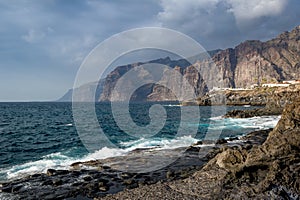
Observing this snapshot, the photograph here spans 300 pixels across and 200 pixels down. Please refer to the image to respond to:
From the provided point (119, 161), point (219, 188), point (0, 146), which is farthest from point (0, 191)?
point (0, 146)

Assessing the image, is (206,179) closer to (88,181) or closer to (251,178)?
(251,178)

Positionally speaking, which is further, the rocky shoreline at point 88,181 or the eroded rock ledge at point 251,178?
the rocky shoreline at point 88,181

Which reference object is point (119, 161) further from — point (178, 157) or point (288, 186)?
point (288, 186)

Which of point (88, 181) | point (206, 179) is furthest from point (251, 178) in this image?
Answer: point (88, 181)

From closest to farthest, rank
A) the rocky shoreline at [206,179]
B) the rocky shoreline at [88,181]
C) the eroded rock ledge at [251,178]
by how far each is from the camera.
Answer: the eroded rock ledge at [251,178] → the rocky shoreline at [206,179] → the rocky shoreline at [88,181]

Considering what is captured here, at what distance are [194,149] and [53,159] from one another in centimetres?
1376

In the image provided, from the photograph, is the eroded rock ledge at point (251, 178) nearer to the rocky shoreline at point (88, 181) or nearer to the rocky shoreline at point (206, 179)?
the rocky shoreline at point (206, 179)

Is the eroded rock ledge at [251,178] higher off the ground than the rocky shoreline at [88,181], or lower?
higher

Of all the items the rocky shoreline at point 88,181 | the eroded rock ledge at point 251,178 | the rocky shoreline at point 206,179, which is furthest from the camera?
the rocky shoreline at point 88,181

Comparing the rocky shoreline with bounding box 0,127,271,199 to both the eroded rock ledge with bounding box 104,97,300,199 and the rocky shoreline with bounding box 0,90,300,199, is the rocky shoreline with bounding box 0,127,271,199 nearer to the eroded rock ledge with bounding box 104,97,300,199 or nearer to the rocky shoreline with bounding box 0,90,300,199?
the rocky shoreline with bounding box 0,90,300,199

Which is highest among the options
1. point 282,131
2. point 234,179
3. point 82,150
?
point 282,131

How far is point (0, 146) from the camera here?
33.6 metres

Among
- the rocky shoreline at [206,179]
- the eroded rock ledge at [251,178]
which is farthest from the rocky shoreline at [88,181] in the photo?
the eroded rock ledge at [251,178]

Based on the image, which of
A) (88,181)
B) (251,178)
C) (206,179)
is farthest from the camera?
(88,181)
